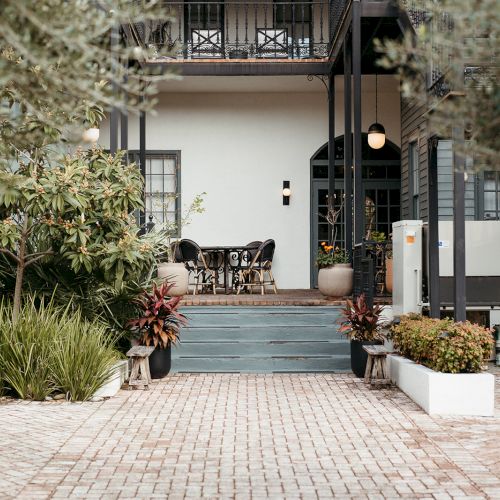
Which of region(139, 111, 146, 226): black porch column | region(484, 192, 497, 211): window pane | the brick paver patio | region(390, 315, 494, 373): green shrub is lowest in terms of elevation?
the brick paver patio

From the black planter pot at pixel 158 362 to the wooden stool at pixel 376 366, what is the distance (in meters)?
2.02

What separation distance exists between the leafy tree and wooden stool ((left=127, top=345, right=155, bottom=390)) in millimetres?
681

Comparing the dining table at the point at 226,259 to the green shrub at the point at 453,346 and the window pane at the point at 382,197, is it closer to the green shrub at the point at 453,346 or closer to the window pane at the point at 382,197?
the window pane at the point at 382,197

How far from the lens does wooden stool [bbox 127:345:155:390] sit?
27.3 ft

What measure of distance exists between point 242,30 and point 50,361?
30.3ft

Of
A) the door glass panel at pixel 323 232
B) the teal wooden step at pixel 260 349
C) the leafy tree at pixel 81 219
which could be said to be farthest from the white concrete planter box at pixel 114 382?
the door glass panel at pixel 323 232

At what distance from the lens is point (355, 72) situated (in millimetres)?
10875

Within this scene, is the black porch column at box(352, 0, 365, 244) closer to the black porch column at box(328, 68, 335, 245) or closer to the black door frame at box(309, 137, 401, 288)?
the black porch column at box(328, 68, 335, 245)

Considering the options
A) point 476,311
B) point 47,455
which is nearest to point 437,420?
point 47,455

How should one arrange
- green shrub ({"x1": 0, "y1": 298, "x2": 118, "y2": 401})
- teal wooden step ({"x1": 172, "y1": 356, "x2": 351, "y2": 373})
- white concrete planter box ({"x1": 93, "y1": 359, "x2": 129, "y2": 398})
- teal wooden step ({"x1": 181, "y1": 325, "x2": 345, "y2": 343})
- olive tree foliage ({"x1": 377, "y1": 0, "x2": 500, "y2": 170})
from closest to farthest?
olive tree foliage ({"x1": 377, "y1": 0, "x2": 500, "y2": 170}) < green shrub ({"x1": 0, "y1": 298, "x2": 118, "y2": 401}) < white concrete planter box ({"x1": 93, "y1": 359, "x2": 129, "y2": 398}) < teal wooden step ({"x1": 172, "y1": 356, "x2": 351, "y2": 373}) < teal wooden step ({"x1": 181, "y1": 325, "x2": 345, "y2": 343})

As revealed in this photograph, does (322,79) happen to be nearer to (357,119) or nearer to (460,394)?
(357,119)

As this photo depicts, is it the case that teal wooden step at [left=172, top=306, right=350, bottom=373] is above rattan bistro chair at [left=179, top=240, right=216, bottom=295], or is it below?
below

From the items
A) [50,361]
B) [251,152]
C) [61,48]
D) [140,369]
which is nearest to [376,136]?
[251,152]

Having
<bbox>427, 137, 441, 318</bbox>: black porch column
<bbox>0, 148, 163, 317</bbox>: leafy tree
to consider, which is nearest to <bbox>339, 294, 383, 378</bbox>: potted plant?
<bbox>427, 137, 441, 318</bbox>: black porch column
